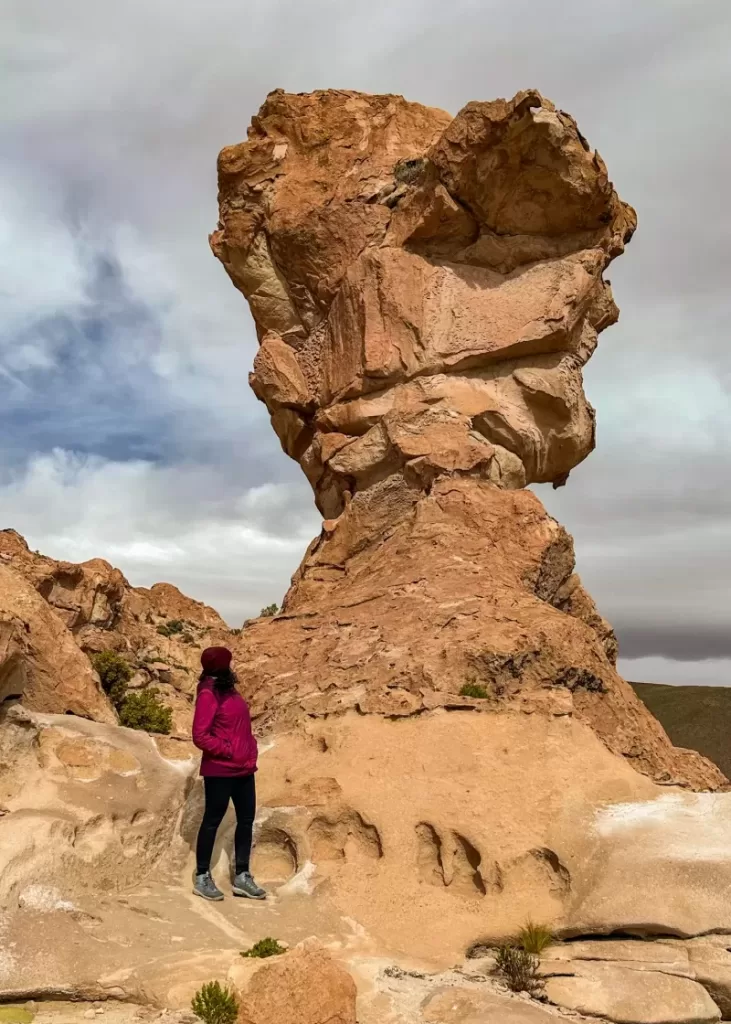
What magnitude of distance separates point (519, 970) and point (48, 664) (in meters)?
8.10

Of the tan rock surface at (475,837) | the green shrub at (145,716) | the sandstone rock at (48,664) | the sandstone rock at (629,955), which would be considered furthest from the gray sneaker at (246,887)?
the green shrub at (145,716)

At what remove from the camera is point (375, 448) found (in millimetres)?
17328

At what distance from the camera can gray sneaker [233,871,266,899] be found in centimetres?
859

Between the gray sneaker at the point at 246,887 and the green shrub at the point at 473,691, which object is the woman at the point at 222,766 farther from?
the green shrub at the point at 473,691

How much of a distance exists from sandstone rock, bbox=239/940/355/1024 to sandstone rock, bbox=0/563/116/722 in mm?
6660

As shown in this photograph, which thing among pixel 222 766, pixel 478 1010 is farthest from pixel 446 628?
pixel 478 1010

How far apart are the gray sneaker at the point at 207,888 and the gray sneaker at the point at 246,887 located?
0.65 ft

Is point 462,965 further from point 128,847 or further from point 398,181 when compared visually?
point 398,181

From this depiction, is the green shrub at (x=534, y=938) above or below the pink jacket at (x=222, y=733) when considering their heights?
below

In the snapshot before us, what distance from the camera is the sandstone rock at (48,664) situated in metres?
11.8

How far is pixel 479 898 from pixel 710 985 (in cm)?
251

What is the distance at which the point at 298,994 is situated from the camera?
5.75 m

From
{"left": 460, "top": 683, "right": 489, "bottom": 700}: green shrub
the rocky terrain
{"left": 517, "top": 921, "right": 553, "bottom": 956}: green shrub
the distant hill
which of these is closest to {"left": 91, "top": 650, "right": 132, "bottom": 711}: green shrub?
the rocky terrain

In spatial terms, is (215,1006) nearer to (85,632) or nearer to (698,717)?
(85,632)
